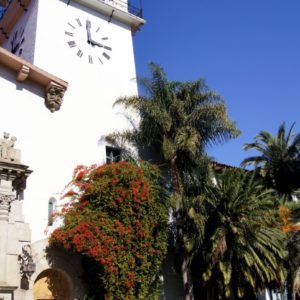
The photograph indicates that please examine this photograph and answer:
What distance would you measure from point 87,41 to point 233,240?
1244cm

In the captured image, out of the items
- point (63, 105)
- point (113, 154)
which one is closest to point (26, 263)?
point (113, 154)

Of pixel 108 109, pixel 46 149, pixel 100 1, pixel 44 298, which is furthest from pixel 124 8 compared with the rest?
pixel 44 298

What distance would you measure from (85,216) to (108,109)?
698 cm

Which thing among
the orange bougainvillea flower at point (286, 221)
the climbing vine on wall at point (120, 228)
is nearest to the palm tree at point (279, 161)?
the orange bougainvillea flower at point (286, 221)

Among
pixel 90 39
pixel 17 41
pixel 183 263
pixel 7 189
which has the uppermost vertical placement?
pixel 17 41

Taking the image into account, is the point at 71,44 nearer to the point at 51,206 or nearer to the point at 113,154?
the point at 113,154

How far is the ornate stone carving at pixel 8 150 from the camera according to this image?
1722 cm

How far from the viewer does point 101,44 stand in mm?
24828

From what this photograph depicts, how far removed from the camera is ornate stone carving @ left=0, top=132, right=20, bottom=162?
678 inches

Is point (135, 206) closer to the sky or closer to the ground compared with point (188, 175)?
closer to the ground

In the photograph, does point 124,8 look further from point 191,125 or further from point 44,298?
point 44,298

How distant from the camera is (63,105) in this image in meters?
21.1

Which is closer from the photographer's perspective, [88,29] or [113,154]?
[113,154]

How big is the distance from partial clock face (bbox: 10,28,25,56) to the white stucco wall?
1.53ft
